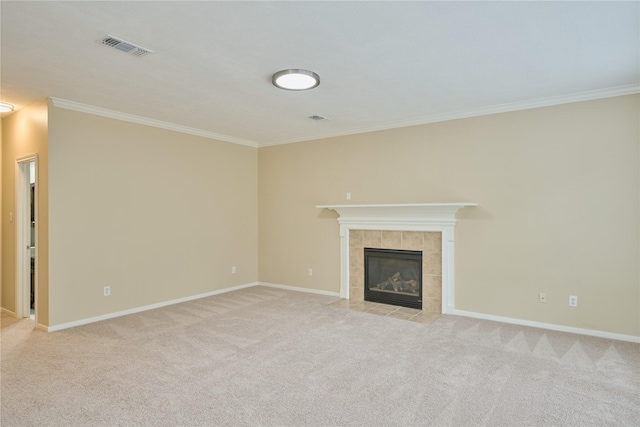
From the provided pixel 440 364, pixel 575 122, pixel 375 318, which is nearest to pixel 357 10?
pixel 440 364

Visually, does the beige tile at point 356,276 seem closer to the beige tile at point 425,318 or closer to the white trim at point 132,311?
the beige tile at point 425,318

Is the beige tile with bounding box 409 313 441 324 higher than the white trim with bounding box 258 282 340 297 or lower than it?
lower

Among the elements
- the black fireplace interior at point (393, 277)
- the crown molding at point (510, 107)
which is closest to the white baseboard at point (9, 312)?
the black fireplace interior at point (393, 277)

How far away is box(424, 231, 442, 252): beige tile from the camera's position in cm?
490

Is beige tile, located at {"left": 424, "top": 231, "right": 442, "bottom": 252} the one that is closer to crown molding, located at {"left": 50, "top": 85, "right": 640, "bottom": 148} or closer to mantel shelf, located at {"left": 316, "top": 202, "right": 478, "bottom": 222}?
mantel shelf, located at {"left": 316, "top": 202, "right": 478, "bottom": 222}

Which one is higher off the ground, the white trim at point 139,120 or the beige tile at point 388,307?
the white trim at point 139,120

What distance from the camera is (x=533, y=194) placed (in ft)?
14.0

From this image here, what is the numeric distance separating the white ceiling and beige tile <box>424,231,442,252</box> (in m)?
1.50

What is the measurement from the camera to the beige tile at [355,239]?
561 centimetres

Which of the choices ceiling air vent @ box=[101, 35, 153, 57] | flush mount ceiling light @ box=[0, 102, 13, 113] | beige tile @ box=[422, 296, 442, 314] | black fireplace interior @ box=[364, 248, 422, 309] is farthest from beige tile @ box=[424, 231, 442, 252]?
flush mount ceiling light @ box=[0, 102, 13, 113]

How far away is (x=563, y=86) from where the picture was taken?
3721mm

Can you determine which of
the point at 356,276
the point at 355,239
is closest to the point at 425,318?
the point at 356,276

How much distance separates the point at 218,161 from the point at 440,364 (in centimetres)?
436

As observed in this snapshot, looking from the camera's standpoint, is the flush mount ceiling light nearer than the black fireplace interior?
Yes
